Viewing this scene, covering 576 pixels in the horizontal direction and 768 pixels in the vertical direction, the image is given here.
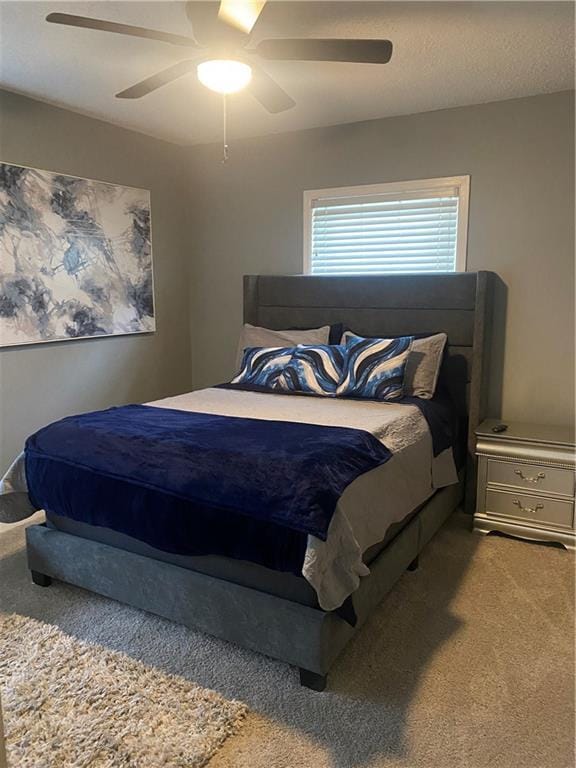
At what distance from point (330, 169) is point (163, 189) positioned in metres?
1.37

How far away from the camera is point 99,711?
75.0 inches

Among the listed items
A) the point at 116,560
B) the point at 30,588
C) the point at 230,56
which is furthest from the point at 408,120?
the point at 30,588

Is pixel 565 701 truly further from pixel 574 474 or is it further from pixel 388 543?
pixel 574 474

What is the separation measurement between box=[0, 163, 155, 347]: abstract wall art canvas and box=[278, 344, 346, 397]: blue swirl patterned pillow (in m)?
1.50

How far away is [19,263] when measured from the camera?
3512mm

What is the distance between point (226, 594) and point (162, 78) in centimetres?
217

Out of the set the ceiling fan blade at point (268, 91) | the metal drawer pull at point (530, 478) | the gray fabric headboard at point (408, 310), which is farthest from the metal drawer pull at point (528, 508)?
the ceiling fan blade at point (268, 91)

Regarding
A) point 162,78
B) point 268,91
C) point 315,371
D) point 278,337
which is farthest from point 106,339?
point 268,91

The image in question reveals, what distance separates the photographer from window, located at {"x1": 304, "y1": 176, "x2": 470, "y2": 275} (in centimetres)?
377

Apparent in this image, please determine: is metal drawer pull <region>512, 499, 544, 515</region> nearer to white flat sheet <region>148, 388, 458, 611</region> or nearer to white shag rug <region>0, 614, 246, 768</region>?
white flat sheet <region>148, 388, 458, 611</region>

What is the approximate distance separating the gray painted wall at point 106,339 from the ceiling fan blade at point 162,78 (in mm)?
1188

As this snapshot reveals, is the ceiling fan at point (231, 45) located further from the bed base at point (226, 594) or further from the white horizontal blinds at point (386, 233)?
the bed base at point (226, 594)

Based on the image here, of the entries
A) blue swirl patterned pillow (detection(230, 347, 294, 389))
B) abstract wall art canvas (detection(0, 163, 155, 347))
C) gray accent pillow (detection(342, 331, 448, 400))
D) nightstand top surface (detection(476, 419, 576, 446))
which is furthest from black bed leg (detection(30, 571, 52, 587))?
nightstand top surface (detection(476, 419, 576, 446))

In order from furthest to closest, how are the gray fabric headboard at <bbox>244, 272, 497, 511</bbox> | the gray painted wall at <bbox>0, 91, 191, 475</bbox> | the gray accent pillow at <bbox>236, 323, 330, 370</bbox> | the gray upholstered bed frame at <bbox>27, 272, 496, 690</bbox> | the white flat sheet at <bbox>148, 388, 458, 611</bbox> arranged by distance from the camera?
the gray accent pillow at <bbox>236, 323, 330, 370</bbox> < the gray painted wall at <bbox>0, 91, 191, 475</bbox> < the gray fabric headboard at <bbox>244, 272, 497, 511</bbox> < the gray upholstered bed frame at <bbox>27, 272, 496, 690</bbox> < the white flat sheet at <bbox>148, 388, 458, 611</bbox>
